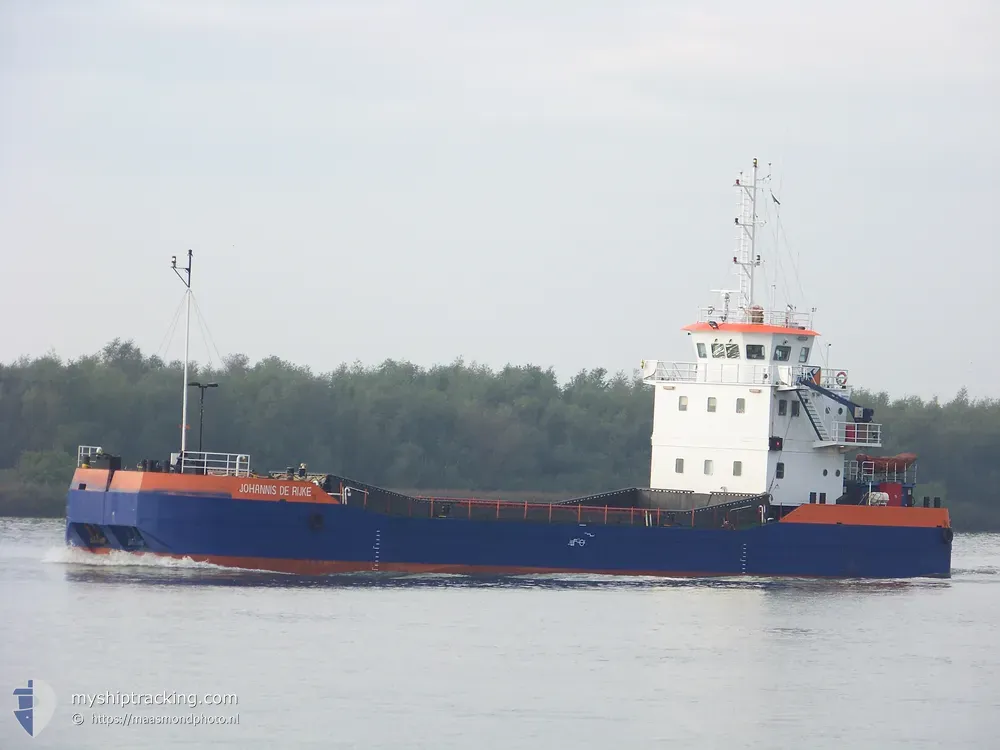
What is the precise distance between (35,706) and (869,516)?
24.6 meters

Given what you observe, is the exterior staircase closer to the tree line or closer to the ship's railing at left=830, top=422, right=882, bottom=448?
the ship's railing at left=830, top=422, right=882, bottom=448

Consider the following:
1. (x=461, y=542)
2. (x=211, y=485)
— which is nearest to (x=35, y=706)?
(x=211, y=485)

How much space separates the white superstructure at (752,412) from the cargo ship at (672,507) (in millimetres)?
44

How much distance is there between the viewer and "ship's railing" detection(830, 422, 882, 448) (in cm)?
4147

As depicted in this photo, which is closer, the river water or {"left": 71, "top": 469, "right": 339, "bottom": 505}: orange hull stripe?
the river water

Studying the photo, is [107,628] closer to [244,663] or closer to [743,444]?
[244,663]

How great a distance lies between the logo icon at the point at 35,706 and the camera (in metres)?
21.9

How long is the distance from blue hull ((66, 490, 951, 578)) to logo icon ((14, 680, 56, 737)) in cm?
1167

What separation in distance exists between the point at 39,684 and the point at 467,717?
641 cm

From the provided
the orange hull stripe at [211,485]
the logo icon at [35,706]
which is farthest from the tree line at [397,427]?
the logo icon at [35,706]

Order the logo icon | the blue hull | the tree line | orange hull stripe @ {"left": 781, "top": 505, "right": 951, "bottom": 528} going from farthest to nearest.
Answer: the tree line, orange hull stripe @ {"left": 781, "top": 505, "right": 951, "bottom": 528}, the blue hull, the logo icon

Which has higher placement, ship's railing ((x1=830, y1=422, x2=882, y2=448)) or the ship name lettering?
ship's railing ((x1=830, y1=422, x2=882, y2=448))

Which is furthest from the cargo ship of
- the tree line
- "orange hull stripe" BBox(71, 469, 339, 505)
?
the tree line

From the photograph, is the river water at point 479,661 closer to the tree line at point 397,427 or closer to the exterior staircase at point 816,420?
the exterior staircase at point 816,420
